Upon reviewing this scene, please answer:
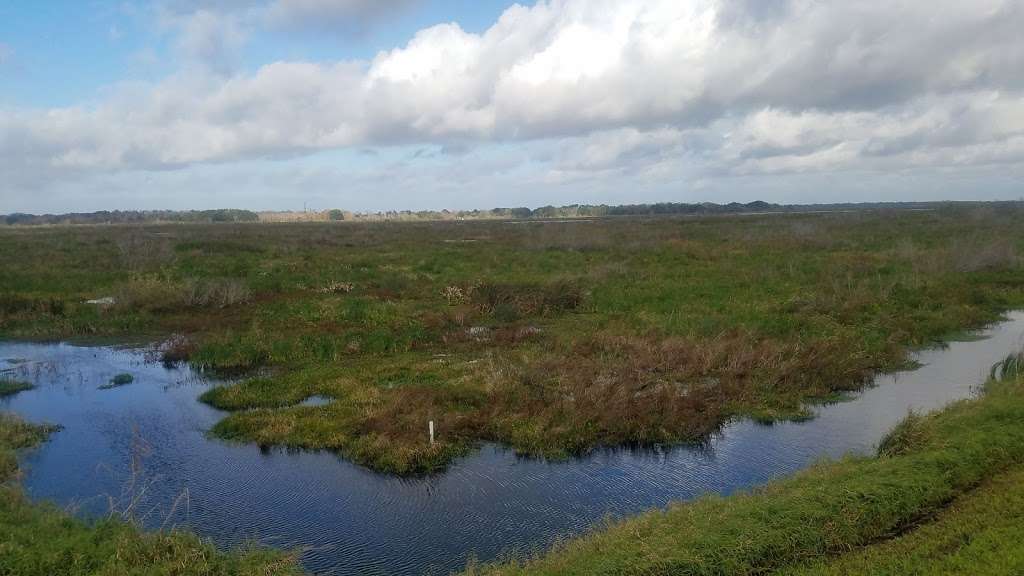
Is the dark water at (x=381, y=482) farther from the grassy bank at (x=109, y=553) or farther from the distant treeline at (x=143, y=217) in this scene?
the distant treeline at (x=143, y=217)

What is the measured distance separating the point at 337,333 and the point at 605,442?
12.6 m

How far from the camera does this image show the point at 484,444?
13945mm

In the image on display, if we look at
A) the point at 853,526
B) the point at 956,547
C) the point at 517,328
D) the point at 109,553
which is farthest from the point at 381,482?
the point at 517,328

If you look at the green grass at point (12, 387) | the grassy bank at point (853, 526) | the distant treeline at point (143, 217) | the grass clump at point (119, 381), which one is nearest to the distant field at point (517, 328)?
the grass clump at point (119, 381)

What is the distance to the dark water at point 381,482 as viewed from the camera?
10.3 m

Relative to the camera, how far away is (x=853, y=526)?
875 centimetres

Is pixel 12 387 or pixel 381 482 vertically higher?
pixel 12 387

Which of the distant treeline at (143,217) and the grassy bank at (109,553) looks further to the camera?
the distant treeline at (143,217)

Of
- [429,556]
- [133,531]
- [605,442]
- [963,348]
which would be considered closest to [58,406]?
[133,531]

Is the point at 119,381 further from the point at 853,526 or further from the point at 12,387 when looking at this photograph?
the point at 853,526

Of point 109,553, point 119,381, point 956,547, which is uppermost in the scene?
point 956,547

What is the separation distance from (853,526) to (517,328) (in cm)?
1575

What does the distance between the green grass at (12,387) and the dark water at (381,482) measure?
87cm

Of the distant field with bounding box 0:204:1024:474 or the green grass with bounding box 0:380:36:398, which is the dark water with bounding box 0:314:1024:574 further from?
the green grass with bounding box 0:380:36:398
